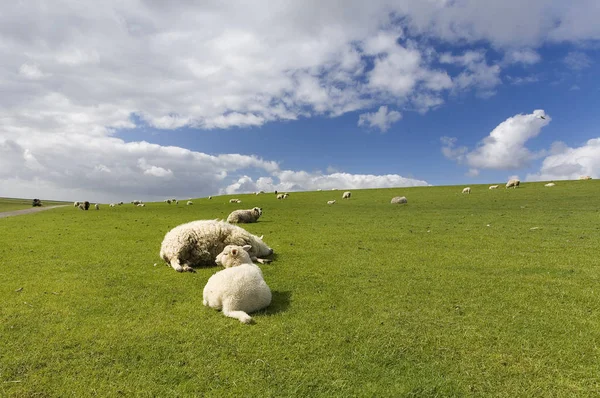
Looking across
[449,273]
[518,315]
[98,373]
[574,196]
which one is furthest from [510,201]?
[98,373]

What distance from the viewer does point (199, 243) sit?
1070cm

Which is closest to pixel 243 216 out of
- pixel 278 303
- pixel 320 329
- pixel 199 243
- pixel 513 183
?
pixel 199 243

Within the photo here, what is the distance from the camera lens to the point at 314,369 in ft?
15.9

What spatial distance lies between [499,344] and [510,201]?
3184cm

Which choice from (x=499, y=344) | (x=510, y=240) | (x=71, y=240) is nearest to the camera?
(x=499, y=344)

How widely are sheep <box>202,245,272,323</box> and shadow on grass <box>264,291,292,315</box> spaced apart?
0.17m

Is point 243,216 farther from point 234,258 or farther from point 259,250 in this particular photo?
point 234,258

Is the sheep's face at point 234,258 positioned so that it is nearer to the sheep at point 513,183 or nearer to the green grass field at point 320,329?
the green grass field at point 320,329

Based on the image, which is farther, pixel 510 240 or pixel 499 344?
pixel 510 240

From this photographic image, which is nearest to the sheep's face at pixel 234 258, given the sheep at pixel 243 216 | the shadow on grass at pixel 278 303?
the shadow on grass at pixel 278 303

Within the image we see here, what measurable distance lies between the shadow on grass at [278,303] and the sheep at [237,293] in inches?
6.8

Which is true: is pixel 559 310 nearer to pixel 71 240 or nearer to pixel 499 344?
pixel 499 344

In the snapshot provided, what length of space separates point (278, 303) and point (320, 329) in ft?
5.15

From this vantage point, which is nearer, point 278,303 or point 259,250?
point 278,303
